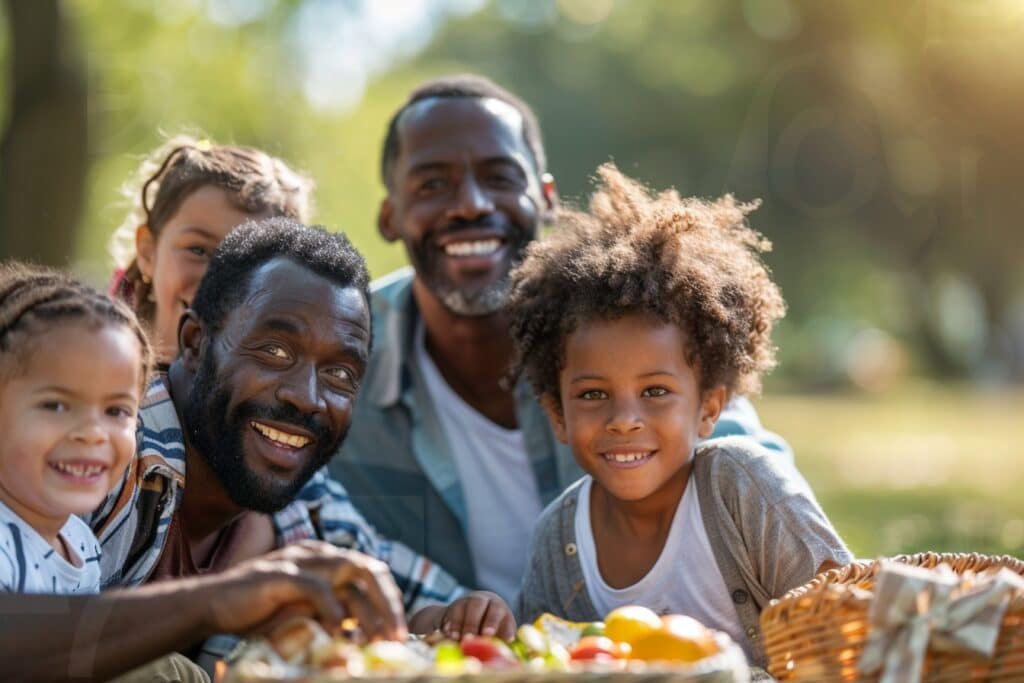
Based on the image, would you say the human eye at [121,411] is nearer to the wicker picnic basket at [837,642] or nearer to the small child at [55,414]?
the small child at [55,414]

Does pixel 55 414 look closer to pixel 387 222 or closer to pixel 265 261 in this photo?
pixel 265 261

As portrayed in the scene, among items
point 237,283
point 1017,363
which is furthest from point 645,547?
point 1017,363

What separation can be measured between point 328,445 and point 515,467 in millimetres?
1516

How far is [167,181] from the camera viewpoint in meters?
4.74

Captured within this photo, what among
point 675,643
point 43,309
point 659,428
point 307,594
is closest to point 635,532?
point 659,428

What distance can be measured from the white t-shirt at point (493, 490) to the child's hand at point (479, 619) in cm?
146

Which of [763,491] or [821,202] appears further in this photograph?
[821,202]

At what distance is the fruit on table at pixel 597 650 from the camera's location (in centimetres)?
277

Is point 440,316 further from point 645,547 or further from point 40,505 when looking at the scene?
point 40,505

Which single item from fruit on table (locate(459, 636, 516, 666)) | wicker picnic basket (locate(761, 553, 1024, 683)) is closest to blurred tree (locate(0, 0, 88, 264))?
fruit on table (locate(459, 636, 516, 666))

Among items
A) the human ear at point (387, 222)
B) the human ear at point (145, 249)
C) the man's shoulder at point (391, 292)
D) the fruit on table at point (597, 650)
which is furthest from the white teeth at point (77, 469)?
the human ear at point (387, 222)

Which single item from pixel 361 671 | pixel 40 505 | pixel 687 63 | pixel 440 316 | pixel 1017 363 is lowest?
pixel 361 671

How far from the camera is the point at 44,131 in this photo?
9898 millimetres

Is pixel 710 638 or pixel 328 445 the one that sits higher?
pixel 328 445
